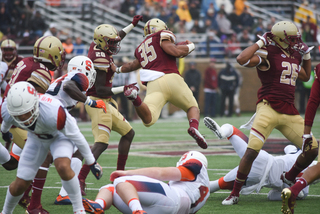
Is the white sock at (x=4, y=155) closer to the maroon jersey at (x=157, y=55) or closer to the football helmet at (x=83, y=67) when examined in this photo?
the football helmet at (x=83, y=67)

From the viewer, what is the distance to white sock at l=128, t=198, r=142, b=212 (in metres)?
3.44

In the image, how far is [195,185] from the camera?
13.0 feet

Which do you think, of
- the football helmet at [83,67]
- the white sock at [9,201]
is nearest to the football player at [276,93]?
the football helmet at [83,67]

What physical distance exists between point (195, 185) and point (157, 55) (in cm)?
214

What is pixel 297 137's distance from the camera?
508 cm

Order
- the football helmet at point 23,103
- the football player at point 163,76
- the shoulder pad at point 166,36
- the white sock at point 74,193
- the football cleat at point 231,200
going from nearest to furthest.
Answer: the football helmet at point 23,103 → the white sock at point 74,193 → the football cleat at point 231,200 → the football player at point 163,76 → the shoulder pad at point 166,36

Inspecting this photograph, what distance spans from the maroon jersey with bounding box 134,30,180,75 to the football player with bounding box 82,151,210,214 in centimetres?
186

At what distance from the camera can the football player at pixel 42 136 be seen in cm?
365

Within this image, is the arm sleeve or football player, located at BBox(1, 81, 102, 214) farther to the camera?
the arm sleeve

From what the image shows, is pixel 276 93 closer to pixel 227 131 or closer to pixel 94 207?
pixel 227 131

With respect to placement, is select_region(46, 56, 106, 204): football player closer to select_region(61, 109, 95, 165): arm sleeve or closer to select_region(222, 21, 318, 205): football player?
select_region(61, 109, 95, 165): arm sleeve

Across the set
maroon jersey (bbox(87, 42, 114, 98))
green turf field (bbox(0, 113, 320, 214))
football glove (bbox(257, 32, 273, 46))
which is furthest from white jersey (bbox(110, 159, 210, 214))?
maroon jersey (bbox(87, 42, 114, 98))

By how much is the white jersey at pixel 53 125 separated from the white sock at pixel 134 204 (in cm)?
58

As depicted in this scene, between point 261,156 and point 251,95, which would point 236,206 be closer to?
point 261,156
